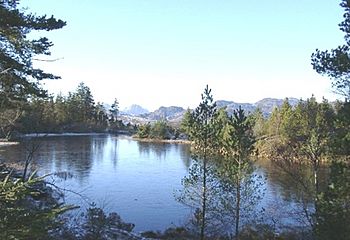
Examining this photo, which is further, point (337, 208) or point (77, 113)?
point (77, 113)

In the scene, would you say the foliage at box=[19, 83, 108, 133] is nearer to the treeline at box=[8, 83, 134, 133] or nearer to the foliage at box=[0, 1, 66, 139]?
the treeline at box=[8, 83, 134, 133]

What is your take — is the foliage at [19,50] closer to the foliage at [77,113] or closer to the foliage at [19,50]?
the foliage at [19,50]

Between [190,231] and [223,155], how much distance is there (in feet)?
16.4

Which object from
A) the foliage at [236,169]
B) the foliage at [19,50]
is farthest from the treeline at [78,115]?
the foliage at [19,50]

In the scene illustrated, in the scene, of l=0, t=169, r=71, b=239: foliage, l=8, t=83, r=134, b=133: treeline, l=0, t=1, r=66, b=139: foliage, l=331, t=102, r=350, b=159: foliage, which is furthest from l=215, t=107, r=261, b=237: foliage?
l=8, t=83, r=134, b=133: treeline

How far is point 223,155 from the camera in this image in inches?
882

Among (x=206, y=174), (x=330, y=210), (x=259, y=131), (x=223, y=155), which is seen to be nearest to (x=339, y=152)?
(x=330, y=210)

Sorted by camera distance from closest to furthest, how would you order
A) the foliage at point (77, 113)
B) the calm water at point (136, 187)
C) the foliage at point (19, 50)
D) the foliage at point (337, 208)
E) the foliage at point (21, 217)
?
the foliage at point (21, 217), the foliage at point (19, 50), the foliage at point (337, 208), the calm water at point (136, 187), the foliage at point (77, 113)

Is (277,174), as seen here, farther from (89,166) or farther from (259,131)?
(259,131)

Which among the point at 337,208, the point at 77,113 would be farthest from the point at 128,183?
the point at 77,113

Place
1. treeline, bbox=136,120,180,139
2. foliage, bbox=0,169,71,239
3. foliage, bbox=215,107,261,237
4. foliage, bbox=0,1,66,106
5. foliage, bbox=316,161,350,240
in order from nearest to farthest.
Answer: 1. foliage, bbox=0,169,71,239
2. foliage, bbox=0,1,66,106
3. foliage, bbox=316,161,350,240
4. foliage, bbox=215,107,261,237
5. treeline, bbox=136,120,180,139

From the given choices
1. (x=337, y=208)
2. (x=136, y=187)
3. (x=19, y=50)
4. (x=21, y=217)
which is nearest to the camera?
(x=21, y=217)

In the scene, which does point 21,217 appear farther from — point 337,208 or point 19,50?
point 337,208

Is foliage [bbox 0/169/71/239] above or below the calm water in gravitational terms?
above
